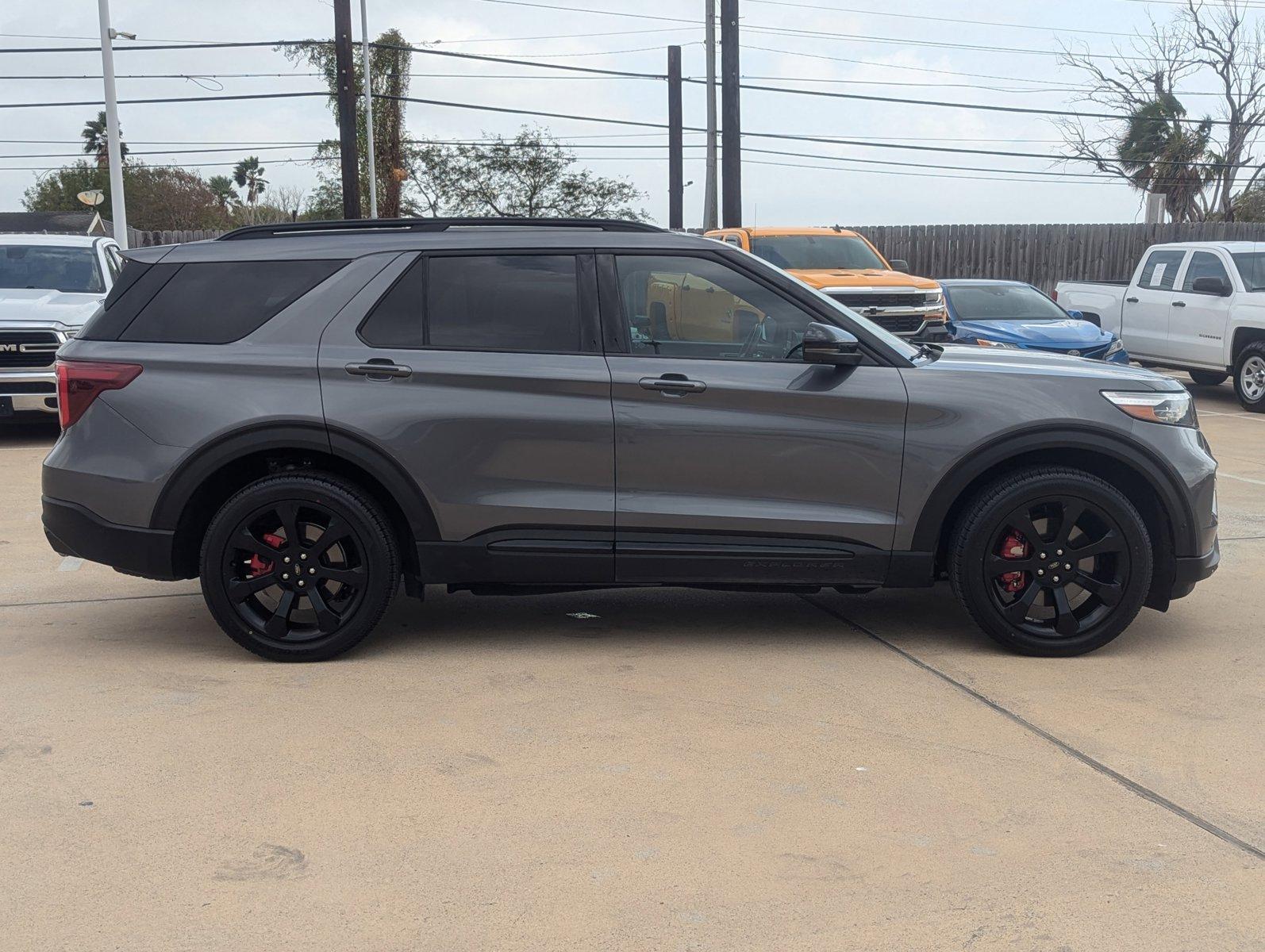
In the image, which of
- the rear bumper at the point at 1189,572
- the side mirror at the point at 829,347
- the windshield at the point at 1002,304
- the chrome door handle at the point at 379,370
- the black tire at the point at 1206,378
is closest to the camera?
the side mirror at the point at 829,347

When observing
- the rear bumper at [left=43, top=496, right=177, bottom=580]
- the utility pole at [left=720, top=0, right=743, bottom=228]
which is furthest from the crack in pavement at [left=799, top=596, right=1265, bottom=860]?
the utility pole at [left=720, top=0, right=743, bottom=228]

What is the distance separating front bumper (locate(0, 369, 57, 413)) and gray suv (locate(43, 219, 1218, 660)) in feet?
23.4

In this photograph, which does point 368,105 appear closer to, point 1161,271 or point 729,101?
point 729,101

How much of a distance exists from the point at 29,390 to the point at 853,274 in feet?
29.3

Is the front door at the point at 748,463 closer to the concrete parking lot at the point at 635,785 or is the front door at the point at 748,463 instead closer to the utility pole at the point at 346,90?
the concrete parking lot at the point at 635,785

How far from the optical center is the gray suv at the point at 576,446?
5219mm

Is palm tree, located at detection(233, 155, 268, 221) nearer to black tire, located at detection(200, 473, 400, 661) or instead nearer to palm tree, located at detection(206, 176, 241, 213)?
palm tree, located at detection(206, 176, 241, 213)

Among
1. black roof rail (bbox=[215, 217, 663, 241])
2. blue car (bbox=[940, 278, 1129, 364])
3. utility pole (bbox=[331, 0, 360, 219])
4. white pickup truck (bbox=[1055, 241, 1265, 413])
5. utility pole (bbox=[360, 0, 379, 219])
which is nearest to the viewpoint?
black roof rail (bbox=[215, 217, 663, 241])

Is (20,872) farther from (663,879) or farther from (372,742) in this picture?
(663,879)

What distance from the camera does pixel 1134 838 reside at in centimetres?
364

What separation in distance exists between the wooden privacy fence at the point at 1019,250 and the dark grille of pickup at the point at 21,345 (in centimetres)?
2128

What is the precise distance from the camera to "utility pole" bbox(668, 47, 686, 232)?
32.8 m

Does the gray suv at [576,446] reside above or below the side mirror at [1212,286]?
below

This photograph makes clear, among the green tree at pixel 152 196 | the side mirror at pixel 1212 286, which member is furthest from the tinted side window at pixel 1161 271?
the green tree at pixel 152 196
